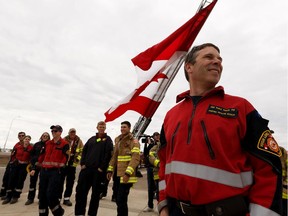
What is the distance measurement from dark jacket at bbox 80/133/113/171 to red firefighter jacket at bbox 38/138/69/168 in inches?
17.5

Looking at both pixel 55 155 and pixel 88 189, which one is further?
pixel 55 155

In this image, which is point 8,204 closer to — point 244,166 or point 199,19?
point 199,19

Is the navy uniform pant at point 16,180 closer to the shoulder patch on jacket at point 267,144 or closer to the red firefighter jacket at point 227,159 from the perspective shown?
the red firefighter jacket at point 227,159

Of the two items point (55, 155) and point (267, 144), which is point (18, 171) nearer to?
point (55, 155)

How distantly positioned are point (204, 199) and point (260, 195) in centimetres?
29

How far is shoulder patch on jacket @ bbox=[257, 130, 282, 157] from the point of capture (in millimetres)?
1452

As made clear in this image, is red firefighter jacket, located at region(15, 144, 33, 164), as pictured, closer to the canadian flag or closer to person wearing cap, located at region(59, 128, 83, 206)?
person wearing cap, located at region(59, 128, 83, 206)

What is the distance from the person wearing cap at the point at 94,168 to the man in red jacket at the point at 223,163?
3.61 metres

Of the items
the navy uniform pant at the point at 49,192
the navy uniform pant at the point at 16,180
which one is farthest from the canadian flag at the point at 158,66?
the navy uniform pant at the point at 16,180

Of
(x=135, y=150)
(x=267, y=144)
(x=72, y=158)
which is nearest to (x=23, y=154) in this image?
(x=72, y=158)

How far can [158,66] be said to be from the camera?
15.4 ft

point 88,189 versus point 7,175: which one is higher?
point 7,175

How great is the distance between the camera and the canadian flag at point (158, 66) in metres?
4.48

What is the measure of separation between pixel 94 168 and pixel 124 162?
61cm
